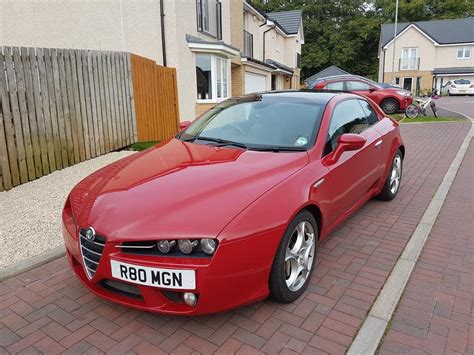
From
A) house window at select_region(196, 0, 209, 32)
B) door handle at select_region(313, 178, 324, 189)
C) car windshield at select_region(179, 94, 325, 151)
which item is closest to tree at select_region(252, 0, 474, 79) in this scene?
house window at select_region(196, 0, 209, 32)

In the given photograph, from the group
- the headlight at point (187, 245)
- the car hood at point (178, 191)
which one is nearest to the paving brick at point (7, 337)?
the car hood at point (178, 191)

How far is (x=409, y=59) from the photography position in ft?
157

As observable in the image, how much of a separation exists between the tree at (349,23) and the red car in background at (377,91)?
4100 centimetres

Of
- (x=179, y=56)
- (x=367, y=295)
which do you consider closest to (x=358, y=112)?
(x=367, y=295)

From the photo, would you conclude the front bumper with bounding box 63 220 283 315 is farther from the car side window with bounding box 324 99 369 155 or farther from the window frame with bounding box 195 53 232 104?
the window frame with bounding box 195 53 232 104

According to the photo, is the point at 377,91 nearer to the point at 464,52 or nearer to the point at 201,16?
the point at 201,16

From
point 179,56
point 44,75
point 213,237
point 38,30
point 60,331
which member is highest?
point 38,30

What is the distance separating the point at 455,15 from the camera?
5653 cm

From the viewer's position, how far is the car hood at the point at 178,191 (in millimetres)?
2418

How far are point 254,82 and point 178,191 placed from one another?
19.7 m

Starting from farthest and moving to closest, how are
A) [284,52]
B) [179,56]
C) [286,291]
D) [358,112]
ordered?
1. [284,52]
2. [179,56]
3. [358,112]
4. [286,291]

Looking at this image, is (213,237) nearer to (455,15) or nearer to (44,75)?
(44,75)

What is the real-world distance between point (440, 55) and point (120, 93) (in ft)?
162

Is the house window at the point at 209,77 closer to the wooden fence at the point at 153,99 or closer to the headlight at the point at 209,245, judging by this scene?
the wooden fence at the point at 153,99
